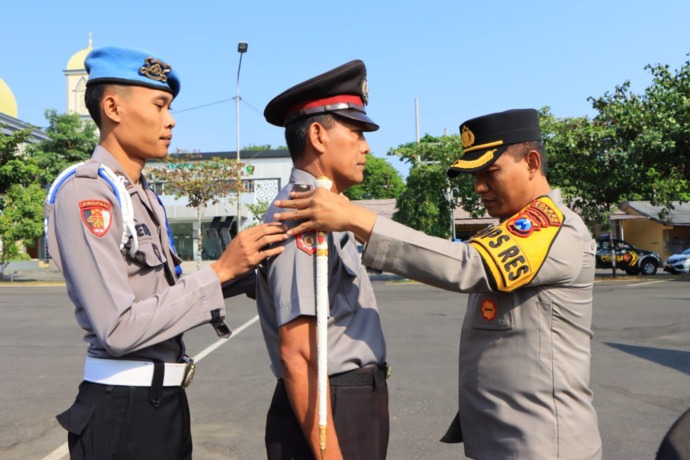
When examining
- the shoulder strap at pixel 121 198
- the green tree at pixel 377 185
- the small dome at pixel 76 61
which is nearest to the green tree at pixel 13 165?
the shoulder strap at pixel 121 198

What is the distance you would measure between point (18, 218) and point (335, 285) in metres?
26.9

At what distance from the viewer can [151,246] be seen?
202cm

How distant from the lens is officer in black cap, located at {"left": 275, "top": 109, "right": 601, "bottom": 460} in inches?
76.5

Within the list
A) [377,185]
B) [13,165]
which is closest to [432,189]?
[13,165]

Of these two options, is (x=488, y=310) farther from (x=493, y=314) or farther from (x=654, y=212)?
(x=654, y=212)

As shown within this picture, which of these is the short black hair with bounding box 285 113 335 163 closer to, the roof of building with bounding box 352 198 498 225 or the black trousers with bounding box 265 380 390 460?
the black trousers with bounding box 265 380 390 460

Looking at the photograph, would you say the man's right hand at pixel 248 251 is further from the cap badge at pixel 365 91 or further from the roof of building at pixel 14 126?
the roof of building at pixel 14 126

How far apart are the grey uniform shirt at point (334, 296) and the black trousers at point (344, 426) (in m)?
0.08

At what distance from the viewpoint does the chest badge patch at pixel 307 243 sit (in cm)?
188

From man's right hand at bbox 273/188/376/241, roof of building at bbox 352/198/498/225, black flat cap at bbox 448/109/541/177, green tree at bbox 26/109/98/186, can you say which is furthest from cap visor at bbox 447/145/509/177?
green tree at bbox 26/109/98/186

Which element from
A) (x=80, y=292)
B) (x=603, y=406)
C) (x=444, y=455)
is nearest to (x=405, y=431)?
(x=444, y=455)

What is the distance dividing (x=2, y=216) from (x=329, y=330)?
27.1 meters

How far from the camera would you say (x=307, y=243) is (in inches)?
74.1

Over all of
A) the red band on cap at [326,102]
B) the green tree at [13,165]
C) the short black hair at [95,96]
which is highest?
the green tree at [13,165]
